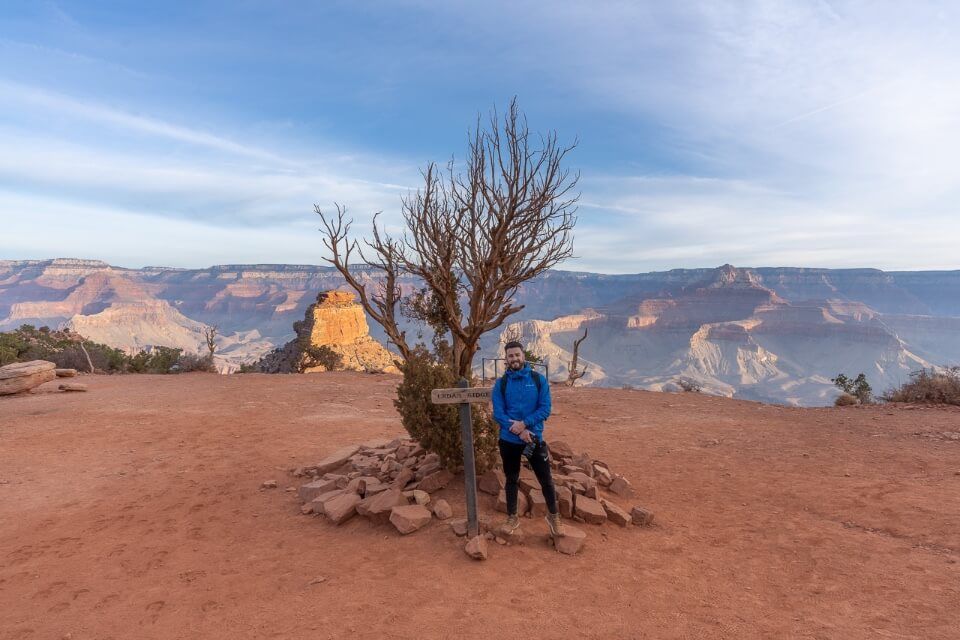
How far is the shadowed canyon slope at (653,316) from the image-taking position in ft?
358

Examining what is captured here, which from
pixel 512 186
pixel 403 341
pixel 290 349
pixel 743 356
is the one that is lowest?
pixel 743 356

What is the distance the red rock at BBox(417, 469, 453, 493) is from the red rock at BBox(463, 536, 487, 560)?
1.55 m

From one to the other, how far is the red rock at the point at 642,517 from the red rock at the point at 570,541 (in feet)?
3.64

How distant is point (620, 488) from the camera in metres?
7.14

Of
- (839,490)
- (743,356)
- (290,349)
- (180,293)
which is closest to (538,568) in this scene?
(839,490)

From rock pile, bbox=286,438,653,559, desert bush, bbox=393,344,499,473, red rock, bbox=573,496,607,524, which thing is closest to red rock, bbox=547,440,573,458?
rock pile, bbox=286,438,653,559

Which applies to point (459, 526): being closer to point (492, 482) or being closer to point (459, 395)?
point (492, 482)

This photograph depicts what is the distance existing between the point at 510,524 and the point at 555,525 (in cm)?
50

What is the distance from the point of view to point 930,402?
14.3 m

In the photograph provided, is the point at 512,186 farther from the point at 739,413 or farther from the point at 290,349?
the point at 290,349

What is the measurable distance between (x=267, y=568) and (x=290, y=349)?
31.9m

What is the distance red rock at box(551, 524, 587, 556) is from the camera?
200 inches

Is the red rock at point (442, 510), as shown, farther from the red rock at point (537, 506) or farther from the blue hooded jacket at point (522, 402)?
the blue hooded jacket at point (522, 402)

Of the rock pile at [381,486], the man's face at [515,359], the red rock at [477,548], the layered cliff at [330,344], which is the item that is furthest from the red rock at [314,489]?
the layered cliff at [330,344]
